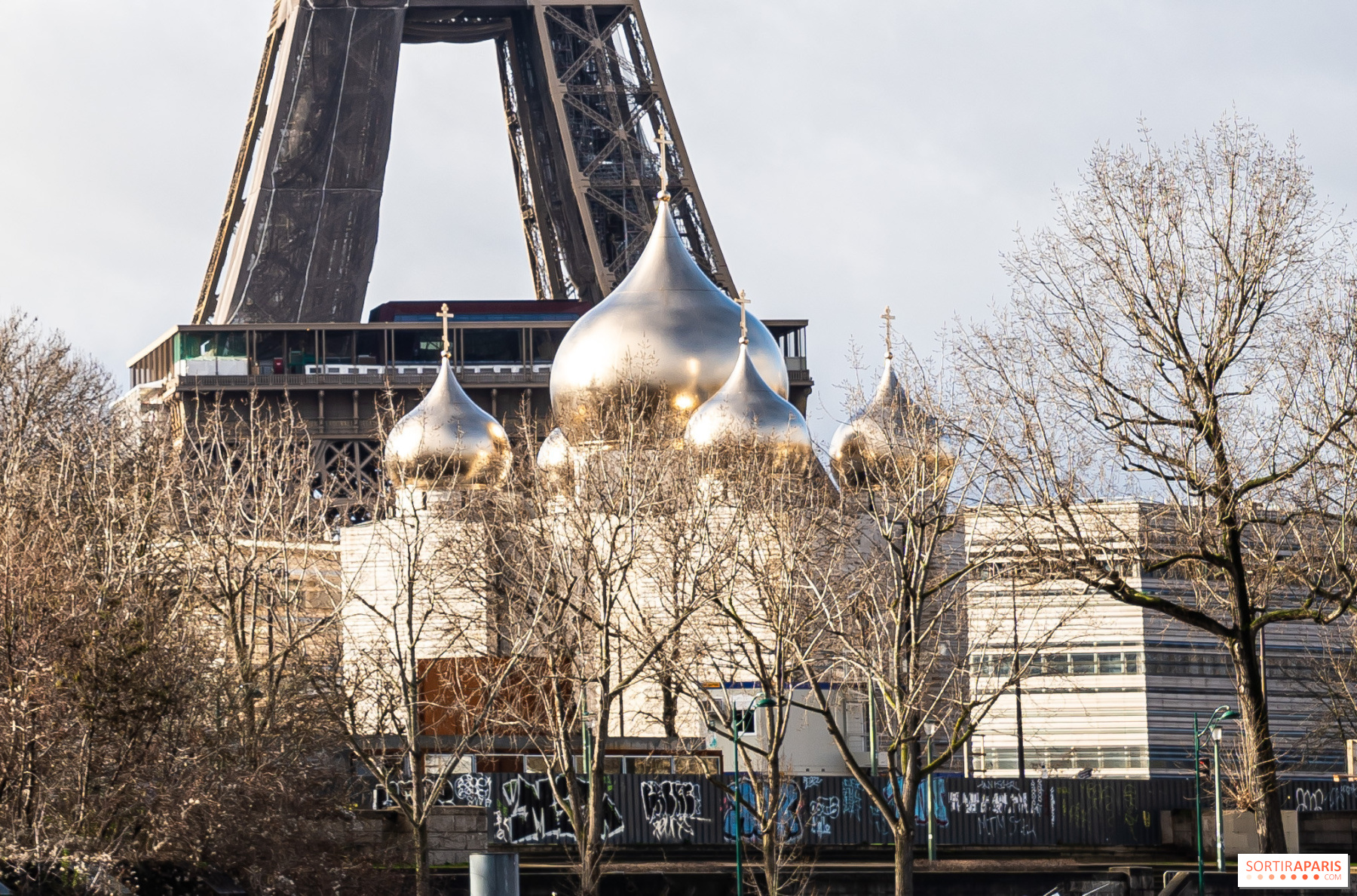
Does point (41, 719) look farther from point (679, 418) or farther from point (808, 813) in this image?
point (679, 418)

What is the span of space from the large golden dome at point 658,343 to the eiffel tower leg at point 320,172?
111ft

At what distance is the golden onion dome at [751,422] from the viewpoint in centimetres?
4147

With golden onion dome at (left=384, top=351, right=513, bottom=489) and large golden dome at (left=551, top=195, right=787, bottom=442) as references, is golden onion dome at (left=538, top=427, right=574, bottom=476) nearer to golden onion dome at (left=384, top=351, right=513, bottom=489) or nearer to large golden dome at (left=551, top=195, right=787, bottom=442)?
large golden dome at (left=551, top=195, right=787, bottom=442)

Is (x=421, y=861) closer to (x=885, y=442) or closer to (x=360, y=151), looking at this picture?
(x=885, y=442)

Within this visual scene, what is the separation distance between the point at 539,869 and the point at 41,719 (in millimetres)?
11209

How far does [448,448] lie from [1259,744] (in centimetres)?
2819

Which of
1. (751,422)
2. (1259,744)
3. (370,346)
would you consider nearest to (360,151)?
(370,346)

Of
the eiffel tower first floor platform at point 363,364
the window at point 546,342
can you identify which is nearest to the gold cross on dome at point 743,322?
the eiffel tower first floor platform at point 363,364

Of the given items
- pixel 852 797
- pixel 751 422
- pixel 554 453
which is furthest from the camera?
pixel 554 453

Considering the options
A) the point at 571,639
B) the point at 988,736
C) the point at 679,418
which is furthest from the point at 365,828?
the point at 988,736

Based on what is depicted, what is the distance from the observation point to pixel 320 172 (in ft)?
256

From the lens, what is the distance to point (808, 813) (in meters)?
35.3

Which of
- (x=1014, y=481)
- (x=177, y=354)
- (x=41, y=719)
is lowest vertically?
(x=41, y=719)

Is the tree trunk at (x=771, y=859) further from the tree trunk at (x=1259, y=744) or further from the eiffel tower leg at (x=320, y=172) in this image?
the eiffel tower leg at (x=320, y=172)
